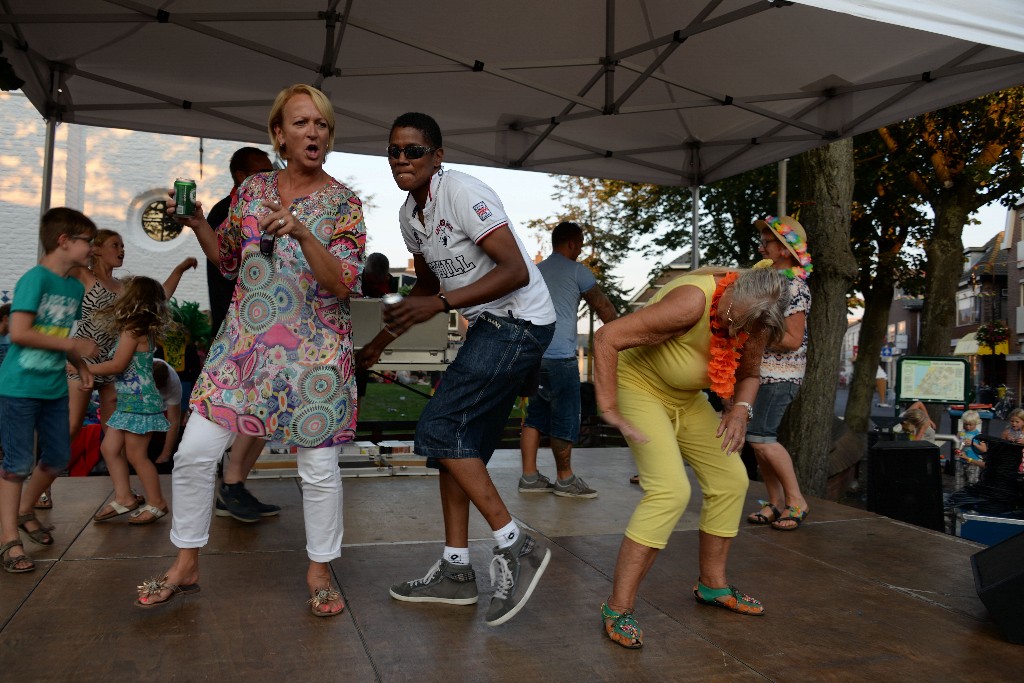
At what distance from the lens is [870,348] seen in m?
16.8

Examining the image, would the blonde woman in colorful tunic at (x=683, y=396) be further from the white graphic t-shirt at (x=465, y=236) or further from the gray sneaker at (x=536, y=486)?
the gray sneaker at (x=536, y=486)

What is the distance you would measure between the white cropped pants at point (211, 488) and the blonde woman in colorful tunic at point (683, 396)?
1050 millimetres

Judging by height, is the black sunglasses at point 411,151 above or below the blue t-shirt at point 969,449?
above

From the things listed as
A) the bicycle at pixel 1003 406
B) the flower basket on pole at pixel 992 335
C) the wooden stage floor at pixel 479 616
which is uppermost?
the flower basket on pole at pixel 992 335

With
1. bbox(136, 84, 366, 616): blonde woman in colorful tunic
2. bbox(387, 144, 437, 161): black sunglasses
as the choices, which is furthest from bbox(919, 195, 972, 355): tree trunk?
bbox(136, 84, 366, 616): blonde woman in colorful tunic

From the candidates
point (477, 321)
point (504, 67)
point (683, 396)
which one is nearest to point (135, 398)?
point (477, 321)

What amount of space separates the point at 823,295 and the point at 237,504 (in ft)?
20.8

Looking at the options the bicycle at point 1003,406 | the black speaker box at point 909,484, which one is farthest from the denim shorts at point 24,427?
the bicycle at point 1003,406

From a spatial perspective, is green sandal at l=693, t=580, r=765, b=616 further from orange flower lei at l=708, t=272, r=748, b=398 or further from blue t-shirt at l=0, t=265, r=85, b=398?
blue t-shirt at l=0, t=265, r=85, b=398

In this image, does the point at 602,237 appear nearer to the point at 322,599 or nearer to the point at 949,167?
the point at 949,167

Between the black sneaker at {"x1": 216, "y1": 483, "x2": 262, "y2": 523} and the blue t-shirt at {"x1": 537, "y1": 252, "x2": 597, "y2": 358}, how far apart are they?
2169 millimetres

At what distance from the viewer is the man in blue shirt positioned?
573cm

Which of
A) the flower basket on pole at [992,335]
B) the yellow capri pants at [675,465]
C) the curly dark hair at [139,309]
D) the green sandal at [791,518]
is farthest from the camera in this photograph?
the flower basket on pole at [992,335]

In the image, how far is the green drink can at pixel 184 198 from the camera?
3.10m
